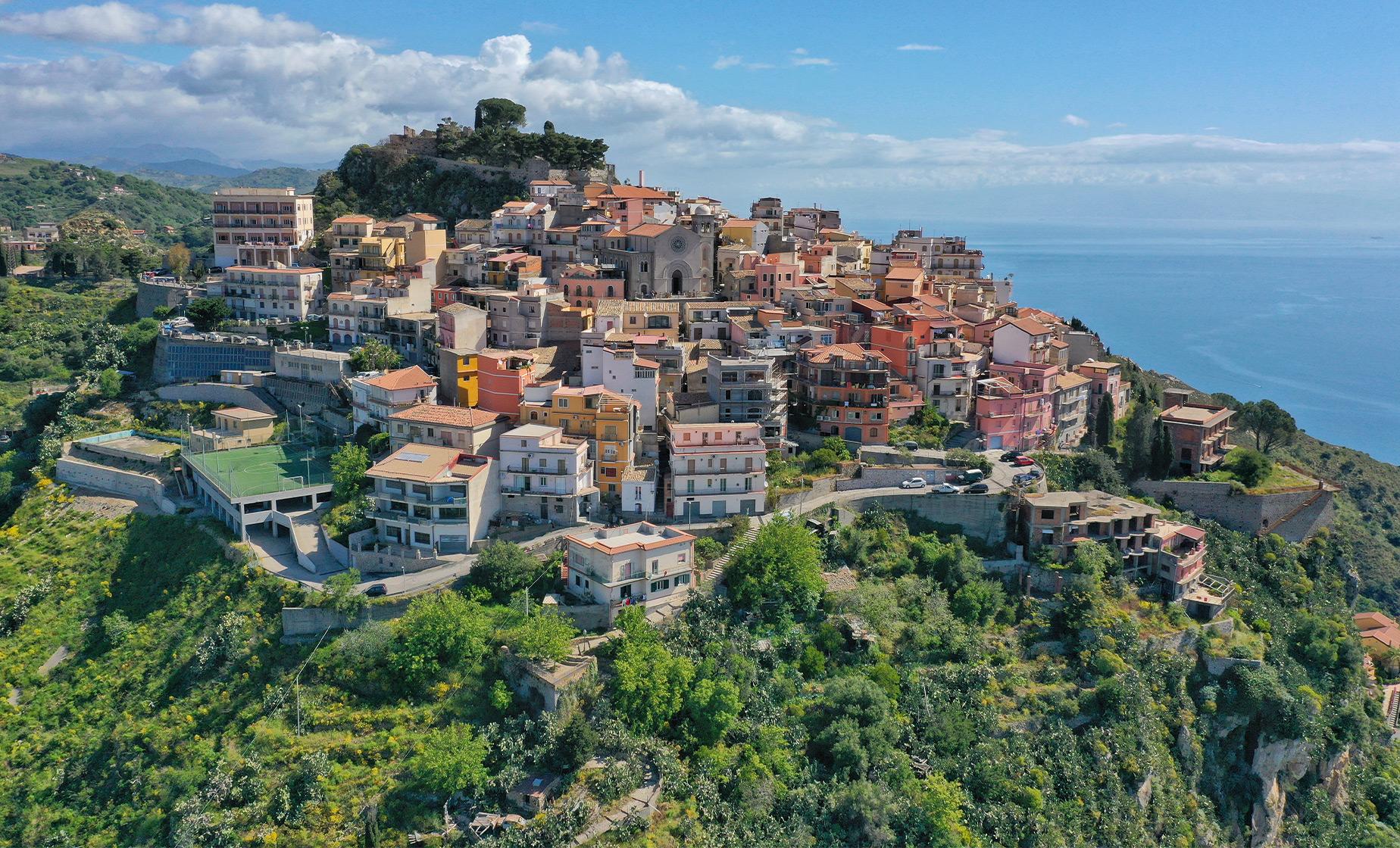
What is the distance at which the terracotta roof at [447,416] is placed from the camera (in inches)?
1357

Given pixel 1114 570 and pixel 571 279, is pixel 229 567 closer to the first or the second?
pixel 571 279

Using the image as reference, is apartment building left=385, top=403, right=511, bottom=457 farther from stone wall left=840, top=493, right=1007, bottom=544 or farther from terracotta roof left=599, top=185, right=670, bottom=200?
terracotta roof left=599, top=185, right=670, bottom=200

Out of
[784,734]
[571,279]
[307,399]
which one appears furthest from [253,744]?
[571,279]

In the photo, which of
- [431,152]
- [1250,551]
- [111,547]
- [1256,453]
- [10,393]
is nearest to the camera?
[111,547]

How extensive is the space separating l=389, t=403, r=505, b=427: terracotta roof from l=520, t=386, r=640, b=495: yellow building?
1363mm

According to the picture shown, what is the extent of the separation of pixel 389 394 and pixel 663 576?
13321 mm

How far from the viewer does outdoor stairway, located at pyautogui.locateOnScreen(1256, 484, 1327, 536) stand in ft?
132

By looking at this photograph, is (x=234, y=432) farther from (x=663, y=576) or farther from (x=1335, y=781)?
(x=1335, y=781)

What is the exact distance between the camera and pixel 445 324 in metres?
41.4

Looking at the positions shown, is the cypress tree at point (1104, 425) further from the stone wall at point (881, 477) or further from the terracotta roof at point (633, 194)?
the terracotta roof at point (633, 194)

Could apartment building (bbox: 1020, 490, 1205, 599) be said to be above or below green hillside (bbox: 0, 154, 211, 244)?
below

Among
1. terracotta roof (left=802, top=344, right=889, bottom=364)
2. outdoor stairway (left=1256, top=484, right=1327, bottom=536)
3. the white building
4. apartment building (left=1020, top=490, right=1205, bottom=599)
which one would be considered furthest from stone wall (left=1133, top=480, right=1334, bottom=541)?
the white building

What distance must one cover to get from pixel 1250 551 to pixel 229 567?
36.1 meters

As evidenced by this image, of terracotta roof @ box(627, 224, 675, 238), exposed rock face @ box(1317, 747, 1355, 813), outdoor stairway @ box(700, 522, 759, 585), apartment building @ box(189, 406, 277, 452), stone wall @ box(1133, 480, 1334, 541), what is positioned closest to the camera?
outdoor stairway @ box(700, 522, 759, 585)
